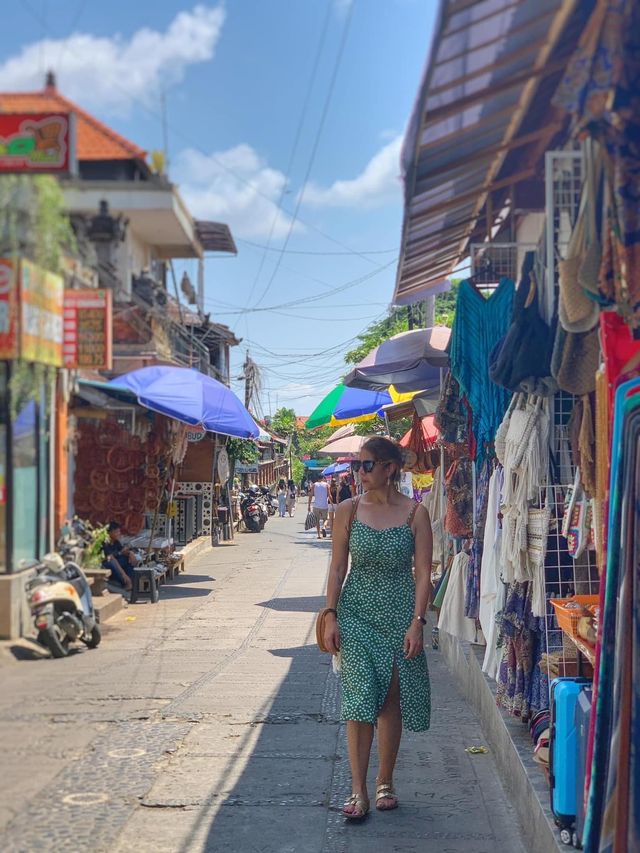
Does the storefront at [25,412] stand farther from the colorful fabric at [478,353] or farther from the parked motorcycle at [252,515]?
the parked motorcycle at [252,515]

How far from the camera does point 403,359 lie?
8.10 m

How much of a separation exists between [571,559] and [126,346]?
290 centimetres

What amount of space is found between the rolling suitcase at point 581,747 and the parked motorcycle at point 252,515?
23840 millimetres

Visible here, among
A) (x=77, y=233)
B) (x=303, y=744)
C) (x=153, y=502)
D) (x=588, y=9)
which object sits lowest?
(x=303, y=744)

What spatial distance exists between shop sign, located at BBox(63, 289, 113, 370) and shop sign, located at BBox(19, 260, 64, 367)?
5cm

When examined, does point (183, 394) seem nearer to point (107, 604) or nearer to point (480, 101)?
point (480, 101)

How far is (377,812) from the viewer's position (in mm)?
4469

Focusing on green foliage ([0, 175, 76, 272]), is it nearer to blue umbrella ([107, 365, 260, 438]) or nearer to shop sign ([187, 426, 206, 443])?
blue umbrella ([107, 365, 260, 438])

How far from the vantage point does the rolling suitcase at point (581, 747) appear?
3.33m

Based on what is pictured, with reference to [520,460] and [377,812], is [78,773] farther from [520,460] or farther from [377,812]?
[520,460]

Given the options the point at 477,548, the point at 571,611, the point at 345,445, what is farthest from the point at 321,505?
the point at 571,611

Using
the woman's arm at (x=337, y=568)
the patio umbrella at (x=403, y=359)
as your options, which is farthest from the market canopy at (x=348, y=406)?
the woman's arm at (x=337, y=568)

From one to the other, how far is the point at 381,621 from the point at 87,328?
246 centimetres

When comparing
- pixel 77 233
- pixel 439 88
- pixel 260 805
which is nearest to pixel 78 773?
pixel 260 805
